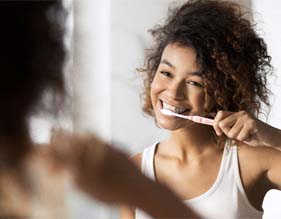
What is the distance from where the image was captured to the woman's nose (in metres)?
0.64

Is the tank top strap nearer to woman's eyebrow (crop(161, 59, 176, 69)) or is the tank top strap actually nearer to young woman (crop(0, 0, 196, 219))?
woman's eyebrow (crop(161, 59, 176, 69))

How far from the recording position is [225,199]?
2.07 feet

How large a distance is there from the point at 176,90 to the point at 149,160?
9 centimetres

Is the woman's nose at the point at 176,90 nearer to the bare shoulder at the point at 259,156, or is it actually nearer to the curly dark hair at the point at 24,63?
the bare shoulder at the point at 259,156

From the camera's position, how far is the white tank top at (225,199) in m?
0.63

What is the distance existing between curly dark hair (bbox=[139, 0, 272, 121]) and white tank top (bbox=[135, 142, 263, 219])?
79mm

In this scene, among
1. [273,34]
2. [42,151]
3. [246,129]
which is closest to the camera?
[42,151]

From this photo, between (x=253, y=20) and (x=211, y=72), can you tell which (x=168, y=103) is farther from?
(x=253, y=20)

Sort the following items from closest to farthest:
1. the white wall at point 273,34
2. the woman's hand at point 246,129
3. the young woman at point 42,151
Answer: the young woman at point 42,151 → the woman's hand at point 246,129 → the white wall at point 273,34

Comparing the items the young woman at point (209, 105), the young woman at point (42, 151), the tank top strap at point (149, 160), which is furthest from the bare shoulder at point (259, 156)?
the young woman at point (42, 151)

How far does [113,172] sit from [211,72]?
40 cm

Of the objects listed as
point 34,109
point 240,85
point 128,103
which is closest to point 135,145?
point 128,103

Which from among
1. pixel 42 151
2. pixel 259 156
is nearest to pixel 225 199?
pixel 259 156

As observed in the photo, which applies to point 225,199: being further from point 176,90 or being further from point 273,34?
point 273,34
